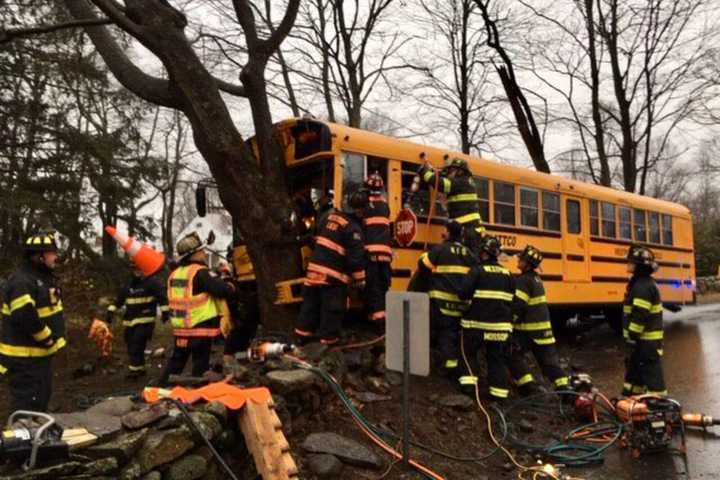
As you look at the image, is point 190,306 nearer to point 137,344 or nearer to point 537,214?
point 137,344

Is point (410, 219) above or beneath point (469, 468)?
above

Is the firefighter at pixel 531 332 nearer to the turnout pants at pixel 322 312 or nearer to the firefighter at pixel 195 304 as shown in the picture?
the turnout pants at pixel 322 312

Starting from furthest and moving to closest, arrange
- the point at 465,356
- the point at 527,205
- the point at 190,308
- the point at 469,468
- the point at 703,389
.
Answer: the point at 527,205 → the point at 703,389 → the point at 465,356 → the point at 190,308 → the point at 469,468

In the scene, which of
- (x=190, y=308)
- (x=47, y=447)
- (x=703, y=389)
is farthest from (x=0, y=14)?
(x=703, y=389)

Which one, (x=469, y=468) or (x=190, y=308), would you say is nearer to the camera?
(x=469, y=468)

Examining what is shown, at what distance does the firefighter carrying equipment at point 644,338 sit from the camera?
7.10 metres

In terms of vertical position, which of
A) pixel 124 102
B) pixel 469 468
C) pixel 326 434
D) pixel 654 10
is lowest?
pixel 469 468

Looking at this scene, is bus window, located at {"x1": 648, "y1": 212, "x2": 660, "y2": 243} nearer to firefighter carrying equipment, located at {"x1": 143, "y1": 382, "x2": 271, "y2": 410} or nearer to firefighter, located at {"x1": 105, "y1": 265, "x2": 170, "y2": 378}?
firefighter, located at {"x1": 105, "y1": 265, "x2": 170, "y2": 378}

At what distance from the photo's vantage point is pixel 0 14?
10.8m

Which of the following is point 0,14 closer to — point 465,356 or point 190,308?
point 190,308

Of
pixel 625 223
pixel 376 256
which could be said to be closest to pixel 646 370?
pixel 376 256

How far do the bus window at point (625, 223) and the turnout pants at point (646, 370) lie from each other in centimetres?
595

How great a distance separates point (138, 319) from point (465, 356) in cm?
451

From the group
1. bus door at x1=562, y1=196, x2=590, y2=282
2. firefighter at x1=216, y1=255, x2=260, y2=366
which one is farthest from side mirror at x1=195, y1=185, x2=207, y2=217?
bus door at x1=562, y1=196, x2=590, y2=282
